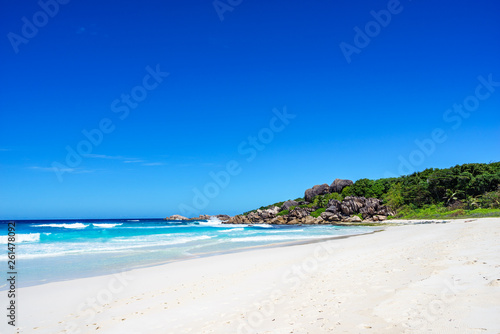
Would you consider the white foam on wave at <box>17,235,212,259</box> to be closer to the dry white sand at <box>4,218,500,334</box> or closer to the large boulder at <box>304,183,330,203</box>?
the dry white sand at <box>4,218,500,334</box>

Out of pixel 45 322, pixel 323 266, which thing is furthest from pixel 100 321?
pixel 323 266

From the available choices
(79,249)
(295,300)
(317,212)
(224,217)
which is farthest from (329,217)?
(224,217)

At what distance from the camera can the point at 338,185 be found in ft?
259

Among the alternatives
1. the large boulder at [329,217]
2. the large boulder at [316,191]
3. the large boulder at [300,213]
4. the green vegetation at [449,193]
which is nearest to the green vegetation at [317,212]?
the large boulder at [300,213]

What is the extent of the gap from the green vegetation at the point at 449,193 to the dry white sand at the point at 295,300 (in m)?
30.5

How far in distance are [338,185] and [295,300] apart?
7618 centimetres

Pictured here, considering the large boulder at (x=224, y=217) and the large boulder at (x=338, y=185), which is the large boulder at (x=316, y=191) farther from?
the large boulder at (x=224, y=217)

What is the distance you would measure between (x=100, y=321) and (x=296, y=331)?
4101mm

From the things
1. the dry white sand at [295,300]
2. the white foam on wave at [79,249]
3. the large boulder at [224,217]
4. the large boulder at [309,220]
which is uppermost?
the large boulder at [224,217]

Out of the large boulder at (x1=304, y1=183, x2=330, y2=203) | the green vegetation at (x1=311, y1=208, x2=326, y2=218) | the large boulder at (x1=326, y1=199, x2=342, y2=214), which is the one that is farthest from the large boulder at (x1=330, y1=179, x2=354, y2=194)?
the large boulder at (x1=326, y1=199, x2=342, y2=214)

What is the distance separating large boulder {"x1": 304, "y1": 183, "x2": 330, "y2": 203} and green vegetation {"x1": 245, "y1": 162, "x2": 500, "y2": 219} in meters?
18.7

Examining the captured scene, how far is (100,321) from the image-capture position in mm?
6055

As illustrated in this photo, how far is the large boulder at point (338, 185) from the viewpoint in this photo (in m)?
78.2

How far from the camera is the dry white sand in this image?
4.50 meters
